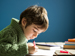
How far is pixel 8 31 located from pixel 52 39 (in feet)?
9.53

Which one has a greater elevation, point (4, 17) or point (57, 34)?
point (4, 17)

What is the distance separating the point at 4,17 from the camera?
3.60 m

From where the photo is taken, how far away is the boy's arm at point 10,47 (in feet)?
2.77

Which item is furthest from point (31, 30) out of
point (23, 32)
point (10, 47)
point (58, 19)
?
point (58, 19)

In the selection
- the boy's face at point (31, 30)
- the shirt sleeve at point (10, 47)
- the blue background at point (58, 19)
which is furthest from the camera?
the blue background at point (58, 19)

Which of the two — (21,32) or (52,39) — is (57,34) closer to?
(52,39)

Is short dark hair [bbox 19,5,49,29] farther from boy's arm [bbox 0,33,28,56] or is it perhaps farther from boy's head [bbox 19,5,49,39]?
boy's arm [bbox 0,33,28,56]

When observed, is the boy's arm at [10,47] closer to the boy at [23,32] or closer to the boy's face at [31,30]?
the boy at [23,32]

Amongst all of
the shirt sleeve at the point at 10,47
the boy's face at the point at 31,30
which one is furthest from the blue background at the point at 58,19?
the shirt sleeve at the point at 10,47

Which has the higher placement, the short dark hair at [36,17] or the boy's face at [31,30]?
the short dark hair at [36,17]

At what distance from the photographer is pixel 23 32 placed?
0.99 m

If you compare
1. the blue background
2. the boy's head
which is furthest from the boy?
the blue background

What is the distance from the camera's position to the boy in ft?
2.80

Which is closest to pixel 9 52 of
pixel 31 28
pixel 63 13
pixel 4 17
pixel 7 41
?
pixel 7 41
